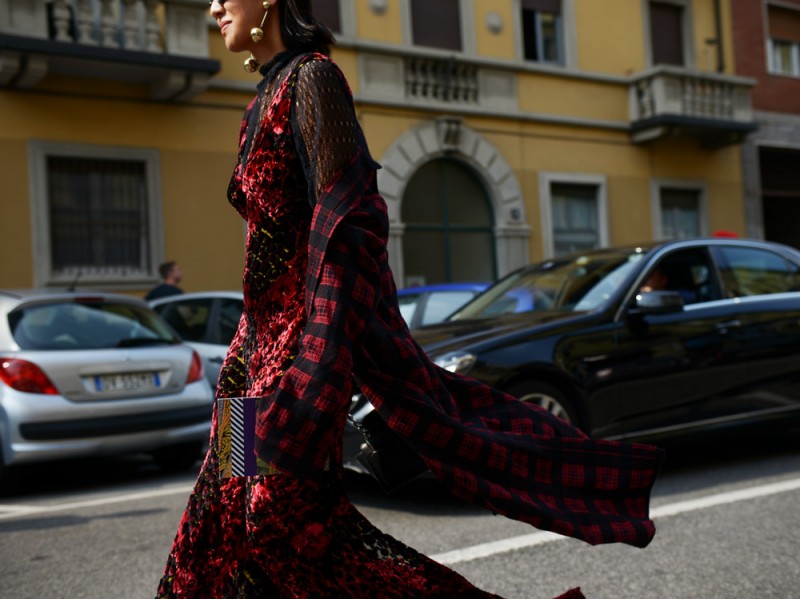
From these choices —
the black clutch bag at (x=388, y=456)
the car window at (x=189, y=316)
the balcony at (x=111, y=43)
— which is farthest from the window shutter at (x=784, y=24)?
the black clutch bag at (x=388, y=456)

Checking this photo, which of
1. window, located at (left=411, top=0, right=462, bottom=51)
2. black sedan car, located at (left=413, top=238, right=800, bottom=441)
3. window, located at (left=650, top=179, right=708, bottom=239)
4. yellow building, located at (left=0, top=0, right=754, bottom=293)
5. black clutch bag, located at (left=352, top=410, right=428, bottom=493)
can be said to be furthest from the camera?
window, located at (left=650, top=179, right=708, bottom=239)

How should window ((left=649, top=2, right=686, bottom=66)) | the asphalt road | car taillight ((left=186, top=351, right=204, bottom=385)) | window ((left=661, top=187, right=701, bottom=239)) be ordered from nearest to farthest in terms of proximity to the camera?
the asphalt road → car taillight ((left=186, top=351, right=204, bottom=385)) → window ((left=649, top=2, right=686, bottom=66)) → window ((left=661, top=187, right=701, bottom=239))

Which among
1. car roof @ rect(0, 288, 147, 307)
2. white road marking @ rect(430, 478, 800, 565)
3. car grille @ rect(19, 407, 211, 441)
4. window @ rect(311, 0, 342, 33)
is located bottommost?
white road marking @ rect(430, 478, 800, 565)

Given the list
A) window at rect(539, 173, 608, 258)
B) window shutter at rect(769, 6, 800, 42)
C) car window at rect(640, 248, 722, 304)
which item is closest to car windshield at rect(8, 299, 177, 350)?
car window at rect(640, 248, 722, 304)

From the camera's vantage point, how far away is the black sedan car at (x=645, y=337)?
19.0 feet

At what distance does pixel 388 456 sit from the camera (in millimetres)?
2180

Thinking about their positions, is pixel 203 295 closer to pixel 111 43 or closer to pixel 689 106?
pixel 111 43

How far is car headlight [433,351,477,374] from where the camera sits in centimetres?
→ 548

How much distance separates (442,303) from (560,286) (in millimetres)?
1779

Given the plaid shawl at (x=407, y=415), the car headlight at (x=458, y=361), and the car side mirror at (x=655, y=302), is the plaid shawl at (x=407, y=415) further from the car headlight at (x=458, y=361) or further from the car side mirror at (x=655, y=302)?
the car side mirror at (x=655, y=302)

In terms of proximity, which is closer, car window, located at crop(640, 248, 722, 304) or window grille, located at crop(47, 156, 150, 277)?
car window, located at crop(640, 248, 722, 304)

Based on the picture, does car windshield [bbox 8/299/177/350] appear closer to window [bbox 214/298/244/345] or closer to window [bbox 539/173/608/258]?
window [bbox 214/298/244/345]

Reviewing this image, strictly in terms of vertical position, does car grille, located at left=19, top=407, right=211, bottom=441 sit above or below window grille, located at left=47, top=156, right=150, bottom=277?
below

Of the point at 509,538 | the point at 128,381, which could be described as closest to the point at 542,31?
the point at 128,381
